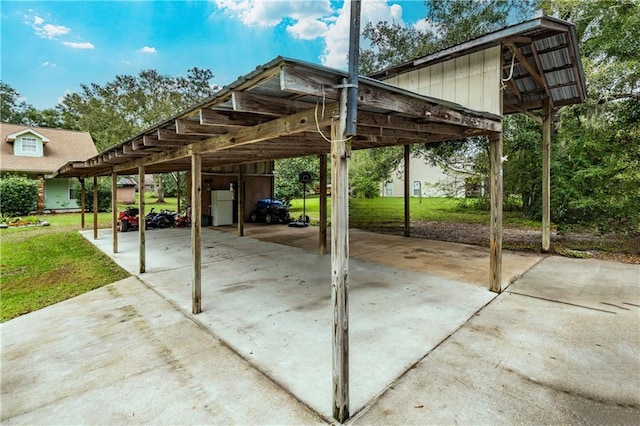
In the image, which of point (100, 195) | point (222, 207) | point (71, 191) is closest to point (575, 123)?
point (222, 207)

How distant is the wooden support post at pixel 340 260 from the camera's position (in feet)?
6.77

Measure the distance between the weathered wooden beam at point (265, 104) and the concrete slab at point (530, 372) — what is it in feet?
7.54

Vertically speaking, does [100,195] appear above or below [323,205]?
above

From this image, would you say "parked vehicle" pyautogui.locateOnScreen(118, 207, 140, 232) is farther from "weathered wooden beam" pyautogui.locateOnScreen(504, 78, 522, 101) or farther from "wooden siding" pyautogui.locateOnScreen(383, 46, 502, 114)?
"weathered wooden beam" pyautogui.locateOnScreen(504, 78, 522, 101)

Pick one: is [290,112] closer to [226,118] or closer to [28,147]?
[226,118]

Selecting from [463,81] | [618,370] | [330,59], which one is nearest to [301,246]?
[463,81]

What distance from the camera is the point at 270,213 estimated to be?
12.5 meters

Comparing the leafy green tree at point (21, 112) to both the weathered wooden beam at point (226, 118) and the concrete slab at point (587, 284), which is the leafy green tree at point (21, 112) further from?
the concrete slab at point (587, 284)

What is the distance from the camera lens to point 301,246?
799 cm

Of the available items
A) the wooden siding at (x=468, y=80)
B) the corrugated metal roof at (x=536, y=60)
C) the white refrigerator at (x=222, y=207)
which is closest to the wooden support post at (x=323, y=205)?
the corrugated metal roof at (x=536, y=60)

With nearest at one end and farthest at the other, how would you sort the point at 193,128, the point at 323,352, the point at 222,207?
the point at 323,352
the point at 193,128
the point at 222,207

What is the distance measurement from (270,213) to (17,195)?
40.3 ft

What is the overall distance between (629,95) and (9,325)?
12.4 metres

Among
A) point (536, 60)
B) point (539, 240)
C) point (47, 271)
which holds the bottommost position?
point (47, 271)
